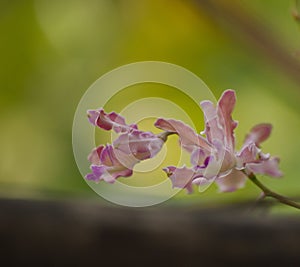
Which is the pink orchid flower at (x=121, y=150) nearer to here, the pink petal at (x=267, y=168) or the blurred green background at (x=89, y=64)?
the pink petal at (x=267, y=168)

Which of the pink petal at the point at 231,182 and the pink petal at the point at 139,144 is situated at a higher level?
the pink petal at the point at 139,144

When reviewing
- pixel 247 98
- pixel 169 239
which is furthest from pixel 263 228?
pixel 247 98

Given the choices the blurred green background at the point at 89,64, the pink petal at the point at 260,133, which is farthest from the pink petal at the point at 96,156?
the blurred green background at the point at 89,64

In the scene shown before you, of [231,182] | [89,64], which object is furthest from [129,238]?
[89,64]

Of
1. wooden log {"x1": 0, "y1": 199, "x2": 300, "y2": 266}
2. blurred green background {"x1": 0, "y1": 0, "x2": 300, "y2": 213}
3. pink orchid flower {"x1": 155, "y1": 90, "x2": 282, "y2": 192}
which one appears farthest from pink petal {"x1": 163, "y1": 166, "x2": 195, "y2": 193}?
blurred green background {"x1": 0, "y1": 0, "x2": 300, "y2": 213}

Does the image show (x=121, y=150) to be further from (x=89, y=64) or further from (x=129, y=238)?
(x=89, y=64)

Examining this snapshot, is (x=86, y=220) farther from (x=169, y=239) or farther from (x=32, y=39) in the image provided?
(x=32, y=39)
